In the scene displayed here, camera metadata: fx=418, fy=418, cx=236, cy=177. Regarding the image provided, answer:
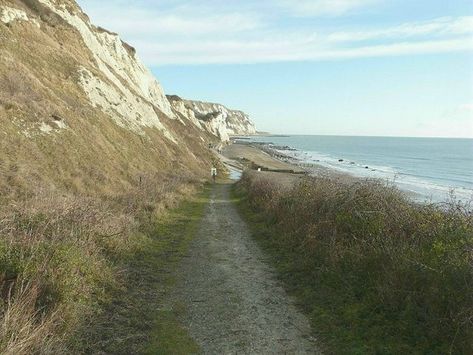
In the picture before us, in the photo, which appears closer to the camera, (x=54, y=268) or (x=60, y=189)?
(x=54, y=268)

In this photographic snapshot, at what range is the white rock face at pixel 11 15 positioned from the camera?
3105 centimetres

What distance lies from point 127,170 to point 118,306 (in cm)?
1998

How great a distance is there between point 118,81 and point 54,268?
4175 cm

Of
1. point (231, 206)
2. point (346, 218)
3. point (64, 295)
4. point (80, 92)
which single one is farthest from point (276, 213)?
point (80, 92)

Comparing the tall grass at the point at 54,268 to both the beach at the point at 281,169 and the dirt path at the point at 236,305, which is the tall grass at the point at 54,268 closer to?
the dirt path at the point at 236,305

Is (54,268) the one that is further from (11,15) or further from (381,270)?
(11,15)

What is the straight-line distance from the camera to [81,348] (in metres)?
6.04

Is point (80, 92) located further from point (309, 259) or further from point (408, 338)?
point (408, 338)

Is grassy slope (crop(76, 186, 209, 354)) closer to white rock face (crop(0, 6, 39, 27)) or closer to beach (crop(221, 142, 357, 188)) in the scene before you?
beach (crop(221, 142, 357, 188))

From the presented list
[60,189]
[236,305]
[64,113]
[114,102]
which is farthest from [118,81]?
[236,305]

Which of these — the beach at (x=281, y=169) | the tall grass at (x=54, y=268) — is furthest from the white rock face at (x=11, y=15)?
the tall grass at (x=54, y=268)

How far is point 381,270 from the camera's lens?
27.5ft

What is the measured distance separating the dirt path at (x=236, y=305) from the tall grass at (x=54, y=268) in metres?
1.69

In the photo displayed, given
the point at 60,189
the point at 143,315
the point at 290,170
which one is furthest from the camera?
the point at 290,170
